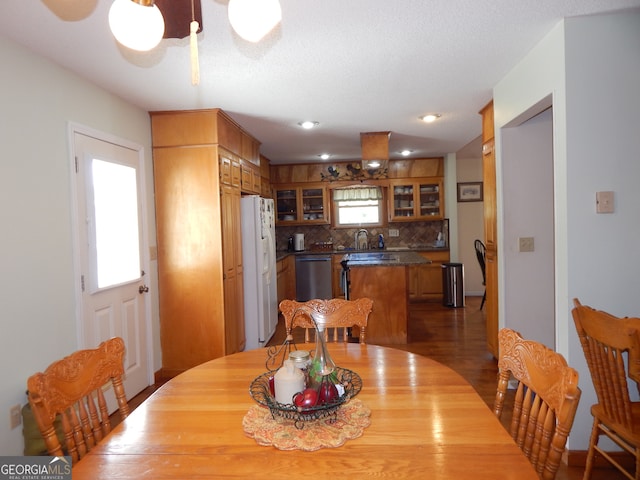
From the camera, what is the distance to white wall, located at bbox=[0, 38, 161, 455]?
2020mm

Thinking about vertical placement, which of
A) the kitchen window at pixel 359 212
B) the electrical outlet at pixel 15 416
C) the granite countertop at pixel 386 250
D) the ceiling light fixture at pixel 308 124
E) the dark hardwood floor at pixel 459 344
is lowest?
the dark hardwood floor at pixel 459 344

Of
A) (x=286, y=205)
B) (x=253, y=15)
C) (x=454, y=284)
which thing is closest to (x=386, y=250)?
(x=454, y=284)

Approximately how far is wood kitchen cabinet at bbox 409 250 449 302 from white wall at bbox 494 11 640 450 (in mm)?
4207

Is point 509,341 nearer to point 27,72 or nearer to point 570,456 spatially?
point 570,456

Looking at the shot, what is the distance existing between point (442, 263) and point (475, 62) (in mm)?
4027

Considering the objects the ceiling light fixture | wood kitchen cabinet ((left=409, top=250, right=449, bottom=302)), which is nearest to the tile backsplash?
wood kitchen cabinet ((left=409, top=250, right=449, bottom=302))

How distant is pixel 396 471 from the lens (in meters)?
0.93

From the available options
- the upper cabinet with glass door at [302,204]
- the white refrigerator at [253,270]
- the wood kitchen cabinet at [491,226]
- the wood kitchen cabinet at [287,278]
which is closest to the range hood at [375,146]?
the wood kitchen cabinet at [491,226]

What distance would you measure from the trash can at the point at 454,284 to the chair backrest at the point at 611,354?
4.23 m

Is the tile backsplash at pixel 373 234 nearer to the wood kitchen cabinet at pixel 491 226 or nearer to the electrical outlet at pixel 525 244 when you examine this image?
the wood kitchen cabinet at pixel 491 226

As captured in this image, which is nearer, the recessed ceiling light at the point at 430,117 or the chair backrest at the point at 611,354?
the chair backrest at the point at 611,354

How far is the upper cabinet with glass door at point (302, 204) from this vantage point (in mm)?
6699

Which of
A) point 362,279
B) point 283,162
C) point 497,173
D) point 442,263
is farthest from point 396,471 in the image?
point 283,162

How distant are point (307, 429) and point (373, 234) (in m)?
5.93
